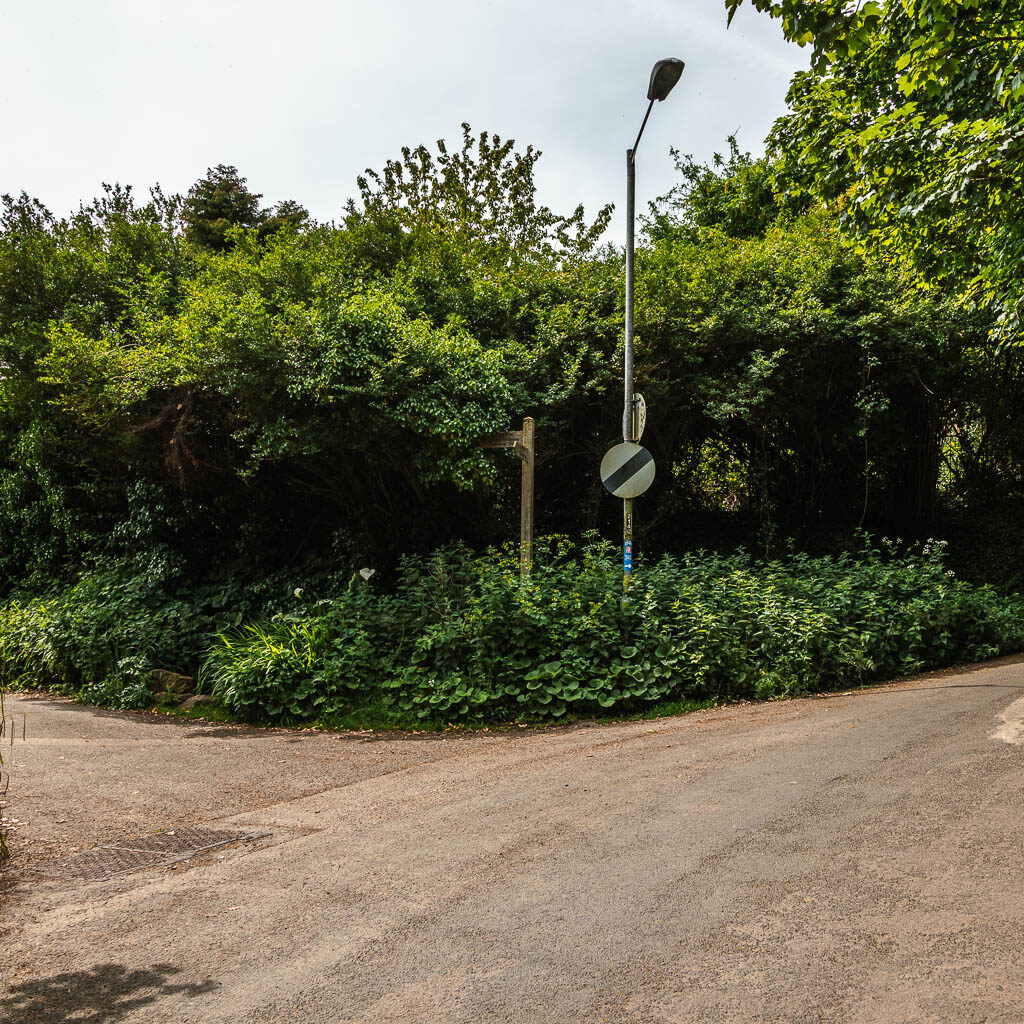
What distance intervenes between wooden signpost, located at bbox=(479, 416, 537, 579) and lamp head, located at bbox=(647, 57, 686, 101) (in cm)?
403

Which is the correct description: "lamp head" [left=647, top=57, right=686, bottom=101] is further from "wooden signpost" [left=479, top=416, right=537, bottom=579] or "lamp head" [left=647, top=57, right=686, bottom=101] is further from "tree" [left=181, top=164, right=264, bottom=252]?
"tree" [left=181, top=164, right=264, bottom=252]

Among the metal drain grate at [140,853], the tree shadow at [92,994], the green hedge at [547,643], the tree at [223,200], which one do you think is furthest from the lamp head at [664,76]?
the tree at [223,200]

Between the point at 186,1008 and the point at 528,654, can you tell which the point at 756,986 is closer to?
the point at 186,1008

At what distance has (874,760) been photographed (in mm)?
5820

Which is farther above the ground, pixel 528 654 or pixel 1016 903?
pixel 528 654

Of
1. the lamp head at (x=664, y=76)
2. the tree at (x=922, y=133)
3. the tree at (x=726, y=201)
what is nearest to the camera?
the tree at (x=922, y=133)

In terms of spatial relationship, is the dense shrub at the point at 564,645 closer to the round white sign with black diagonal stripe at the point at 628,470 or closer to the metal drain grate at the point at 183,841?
the round white sign with black diagonal stripe at the point at 628,470

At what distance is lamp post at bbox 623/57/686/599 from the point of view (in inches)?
362

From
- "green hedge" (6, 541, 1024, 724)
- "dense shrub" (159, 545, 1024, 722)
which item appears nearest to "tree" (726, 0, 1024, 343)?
"green hedge" (6, 541, 1024, 724)

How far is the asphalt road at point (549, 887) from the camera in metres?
2.89

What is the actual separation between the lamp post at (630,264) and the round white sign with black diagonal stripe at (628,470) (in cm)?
18

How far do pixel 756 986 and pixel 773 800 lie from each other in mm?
2289

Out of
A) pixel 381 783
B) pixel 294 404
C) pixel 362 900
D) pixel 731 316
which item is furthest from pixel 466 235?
pixel 362 900

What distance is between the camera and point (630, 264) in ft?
33.2
